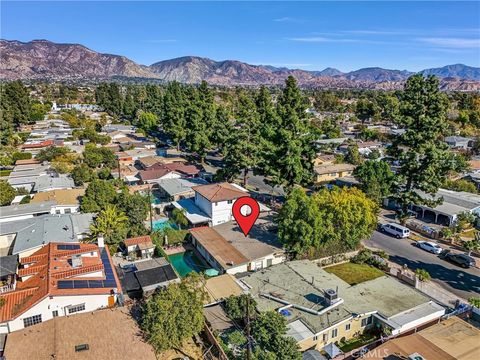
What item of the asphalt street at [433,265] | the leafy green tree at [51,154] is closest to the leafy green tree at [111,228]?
the asphalt street at [433,265]

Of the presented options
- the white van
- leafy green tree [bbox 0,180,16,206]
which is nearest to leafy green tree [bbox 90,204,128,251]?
leafy green tree [bbox 0,180,16,206]

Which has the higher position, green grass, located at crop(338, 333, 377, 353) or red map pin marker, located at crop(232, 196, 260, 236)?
red map pin marker, located at crop(232, 196, 260, 236)

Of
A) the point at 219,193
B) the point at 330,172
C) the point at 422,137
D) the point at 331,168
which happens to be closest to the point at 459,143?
the point at 331,168

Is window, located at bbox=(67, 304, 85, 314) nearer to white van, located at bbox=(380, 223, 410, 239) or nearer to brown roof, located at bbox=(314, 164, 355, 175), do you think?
white van, located at bbox=(380, 223, 410, 239)

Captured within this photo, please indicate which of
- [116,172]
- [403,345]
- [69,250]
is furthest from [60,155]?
[403,345]

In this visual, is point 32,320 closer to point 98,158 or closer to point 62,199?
point 62,199

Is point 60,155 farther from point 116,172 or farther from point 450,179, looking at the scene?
point 450,179

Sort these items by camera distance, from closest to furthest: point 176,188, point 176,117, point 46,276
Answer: point 46,276, point 176,188, point 176,117
